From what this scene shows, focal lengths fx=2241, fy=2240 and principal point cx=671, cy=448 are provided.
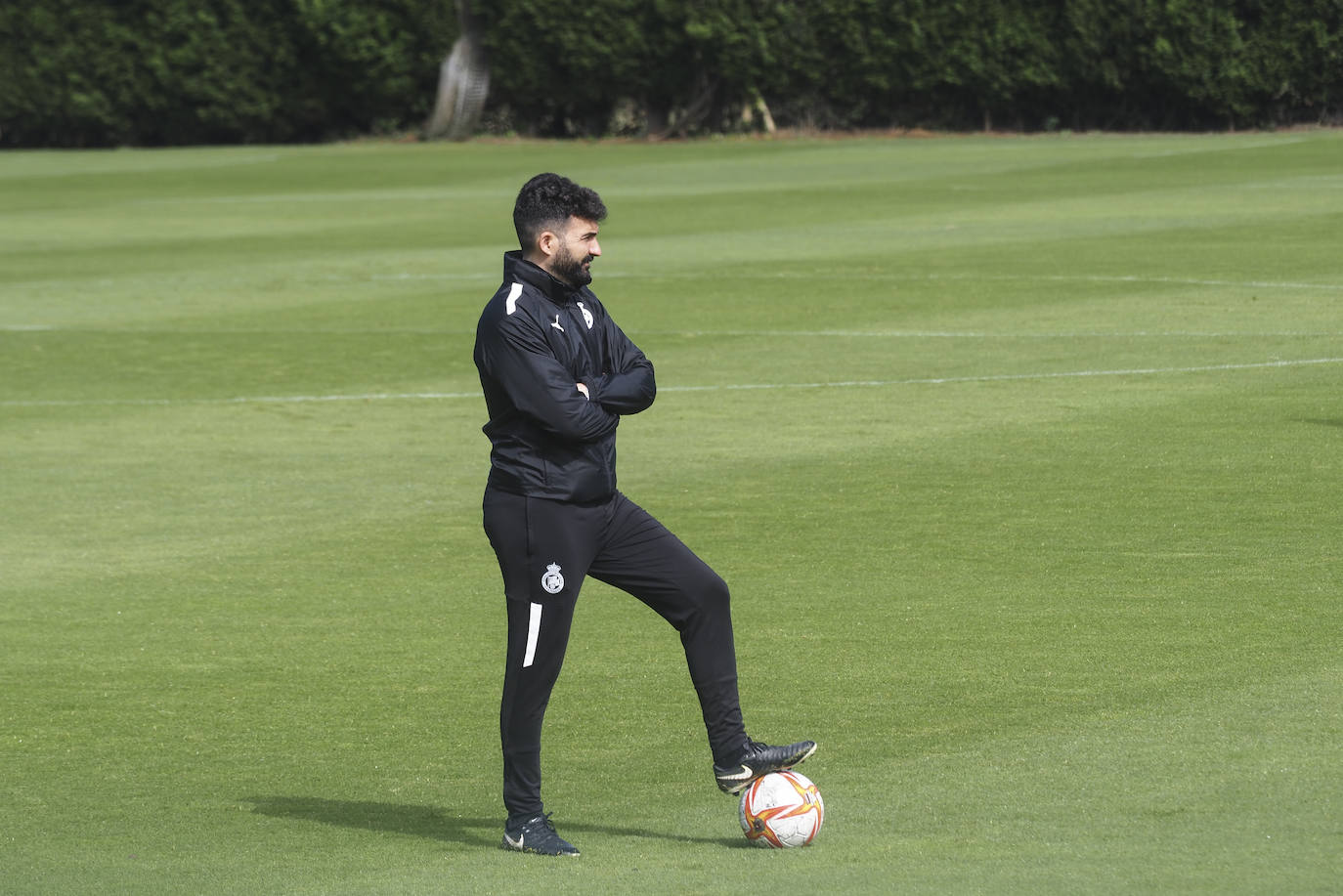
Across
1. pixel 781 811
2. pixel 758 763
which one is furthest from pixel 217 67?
pixel 781 811

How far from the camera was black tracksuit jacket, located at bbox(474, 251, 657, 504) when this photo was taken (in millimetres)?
6578

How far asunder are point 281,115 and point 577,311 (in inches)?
1867

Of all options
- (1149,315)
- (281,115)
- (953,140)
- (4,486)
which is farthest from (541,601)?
(281,115)

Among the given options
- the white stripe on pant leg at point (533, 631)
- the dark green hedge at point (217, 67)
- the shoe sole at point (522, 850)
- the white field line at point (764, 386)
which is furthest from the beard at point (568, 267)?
the dark green hedge at point (217, 67)

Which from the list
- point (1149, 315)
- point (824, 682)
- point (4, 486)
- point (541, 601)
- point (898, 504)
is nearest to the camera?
point (541, 601)

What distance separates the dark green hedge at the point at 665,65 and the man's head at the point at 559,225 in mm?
35384

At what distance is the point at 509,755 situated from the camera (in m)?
6.77

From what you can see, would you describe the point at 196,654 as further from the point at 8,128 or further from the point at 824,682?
the point at 8,128

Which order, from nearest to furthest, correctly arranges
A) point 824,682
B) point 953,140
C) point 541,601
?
point 541,601 < point 824,682 < point 953,140

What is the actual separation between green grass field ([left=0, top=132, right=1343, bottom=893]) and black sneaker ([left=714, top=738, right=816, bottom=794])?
5.8 inches

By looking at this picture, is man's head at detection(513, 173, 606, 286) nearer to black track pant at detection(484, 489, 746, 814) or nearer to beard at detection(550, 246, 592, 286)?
beard at detection(550, 246, 592, 286)

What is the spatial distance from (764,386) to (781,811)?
9.95 metres

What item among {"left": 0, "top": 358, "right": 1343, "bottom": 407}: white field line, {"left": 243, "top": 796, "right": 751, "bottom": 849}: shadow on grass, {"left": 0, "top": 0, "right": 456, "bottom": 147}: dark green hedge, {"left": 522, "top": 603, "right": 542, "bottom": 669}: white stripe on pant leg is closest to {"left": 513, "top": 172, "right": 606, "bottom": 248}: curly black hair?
{"left": 522, "top": 603, "right": 542, "bottom": 669}: white stripe on pant leg

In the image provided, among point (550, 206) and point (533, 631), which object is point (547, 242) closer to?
point (550, 206)
